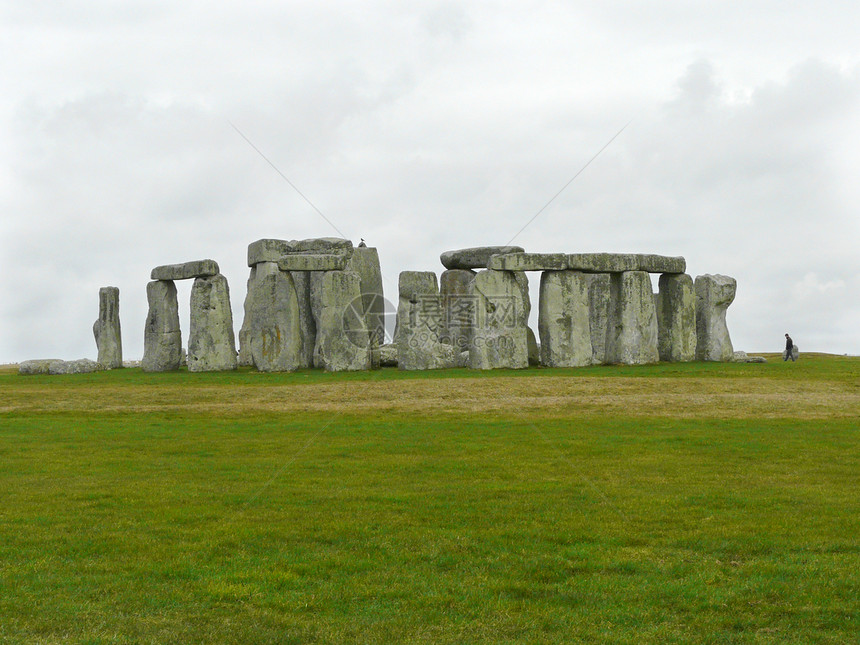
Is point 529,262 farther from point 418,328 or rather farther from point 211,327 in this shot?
point 211,327

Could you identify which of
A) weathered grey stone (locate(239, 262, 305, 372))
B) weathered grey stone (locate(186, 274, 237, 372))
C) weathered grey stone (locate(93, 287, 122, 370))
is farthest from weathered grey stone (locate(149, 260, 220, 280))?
weathered grey stone (locate(93, 287, 122, 370))

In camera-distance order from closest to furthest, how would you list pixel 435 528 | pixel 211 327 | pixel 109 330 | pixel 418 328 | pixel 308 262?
1. pixel 435 528
2. pixel 418 328
3. pixel 308 262
4. pixel 211 327
5. pixel 109 330

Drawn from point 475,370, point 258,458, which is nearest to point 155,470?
point 258,458

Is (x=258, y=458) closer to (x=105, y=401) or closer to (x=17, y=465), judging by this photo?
(x=17, y=465)

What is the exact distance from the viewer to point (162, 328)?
28656 mm

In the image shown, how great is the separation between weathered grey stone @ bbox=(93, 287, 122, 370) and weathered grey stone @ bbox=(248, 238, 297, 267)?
5741mm

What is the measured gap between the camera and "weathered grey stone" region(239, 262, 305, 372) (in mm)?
26344

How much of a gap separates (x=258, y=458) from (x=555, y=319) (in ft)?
50.1

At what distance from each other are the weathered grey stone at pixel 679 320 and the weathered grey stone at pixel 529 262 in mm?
4469

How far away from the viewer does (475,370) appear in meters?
25.0

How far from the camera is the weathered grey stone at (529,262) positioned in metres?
25.5

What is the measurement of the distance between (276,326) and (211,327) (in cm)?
211

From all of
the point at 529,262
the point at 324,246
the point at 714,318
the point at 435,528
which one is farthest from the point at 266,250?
the point at 435,528

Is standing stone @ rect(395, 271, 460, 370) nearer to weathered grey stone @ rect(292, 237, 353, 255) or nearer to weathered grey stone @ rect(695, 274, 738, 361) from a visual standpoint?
weathered grey stone @ rect(292, 237, 353, 255)
